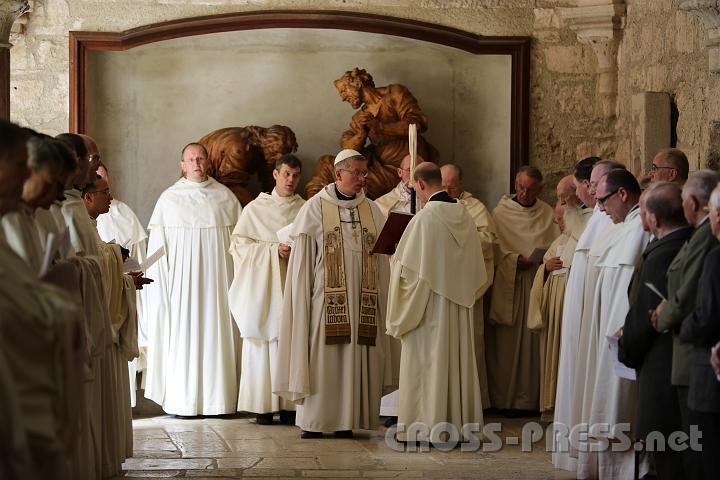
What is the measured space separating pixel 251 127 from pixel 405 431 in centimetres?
371

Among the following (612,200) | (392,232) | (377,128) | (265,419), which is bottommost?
(265,419)

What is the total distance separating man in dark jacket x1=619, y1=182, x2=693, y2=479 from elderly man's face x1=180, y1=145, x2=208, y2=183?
16.6ft

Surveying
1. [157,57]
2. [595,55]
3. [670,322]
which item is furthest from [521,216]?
[670,322]

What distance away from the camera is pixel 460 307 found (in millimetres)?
8094

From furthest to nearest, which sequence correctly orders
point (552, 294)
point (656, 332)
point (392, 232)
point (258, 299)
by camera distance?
point (258, 299) < point (552, 294) < point (392, 232) < point (656, 332)

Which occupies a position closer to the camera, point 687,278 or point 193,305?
point 687,278

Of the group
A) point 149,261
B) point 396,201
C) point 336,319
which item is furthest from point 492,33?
point 149,261

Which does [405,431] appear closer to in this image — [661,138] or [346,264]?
[346,264]

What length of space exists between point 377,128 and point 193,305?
2.14 meters

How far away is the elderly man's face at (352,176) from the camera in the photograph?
878 centimetres

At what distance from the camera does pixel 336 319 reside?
8.60m

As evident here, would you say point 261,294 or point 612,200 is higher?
point 612,200

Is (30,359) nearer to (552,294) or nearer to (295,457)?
(295,457)

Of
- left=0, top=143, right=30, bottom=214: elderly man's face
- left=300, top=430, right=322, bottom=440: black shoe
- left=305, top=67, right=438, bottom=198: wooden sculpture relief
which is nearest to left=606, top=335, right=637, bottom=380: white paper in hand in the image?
left=300, top=430, right=322, bottom=440: black shoe
